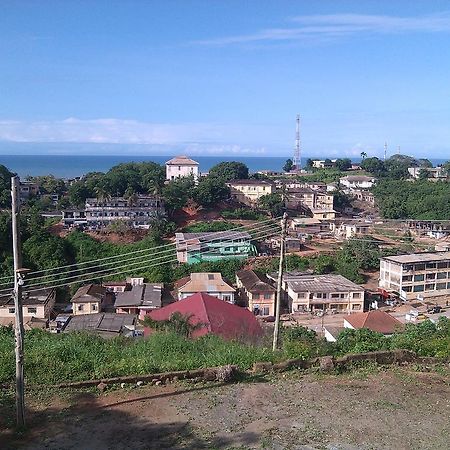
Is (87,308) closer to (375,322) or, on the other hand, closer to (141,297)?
(141,297)

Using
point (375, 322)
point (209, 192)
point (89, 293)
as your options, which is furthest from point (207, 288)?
point (209, 192)

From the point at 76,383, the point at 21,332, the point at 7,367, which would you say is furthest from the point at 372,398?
the point at 7,367

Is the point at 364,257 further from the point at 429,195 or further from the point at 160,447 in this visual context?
the point at 160,447

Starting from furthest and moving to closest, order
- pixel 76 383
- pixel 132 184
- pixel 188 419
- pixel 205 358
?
pixel 132 184 < pixel 205 358 < pixel 76 383 < pixel 188 419

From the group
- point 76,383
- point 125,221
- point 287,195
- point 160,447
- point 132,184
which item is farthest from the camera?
point 287,195

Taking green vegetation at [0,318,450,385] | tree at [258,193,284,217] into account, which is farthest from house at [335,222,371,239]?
green vegetation at [0,318,450,385]
